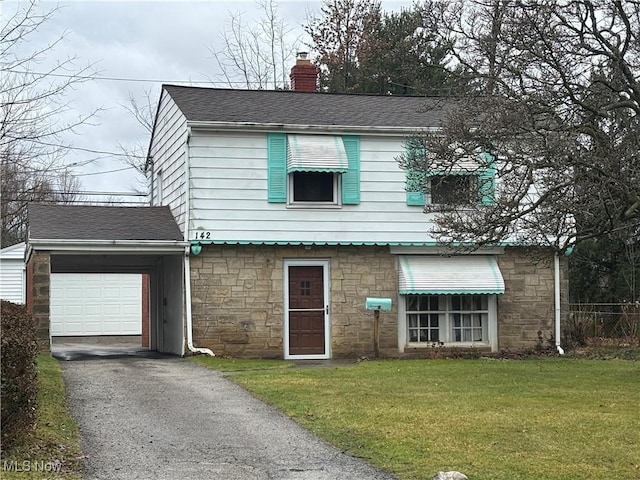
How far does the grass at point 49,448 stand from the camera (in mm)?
7160

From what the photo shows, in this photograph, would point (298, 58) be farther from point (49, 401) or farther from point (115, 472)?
point (115, 472)

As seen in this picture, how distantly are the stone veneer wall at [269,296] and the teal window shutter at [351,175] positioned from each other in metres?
1.08

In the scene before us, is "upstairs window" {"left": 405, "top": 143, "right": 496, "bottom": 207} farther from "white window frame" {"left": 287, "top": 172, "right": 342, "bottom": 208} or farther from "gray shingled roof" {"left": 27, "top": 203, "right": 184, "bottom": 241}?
"gray shingled roof" {"left": 27, "top": 203, "right": 184, "bottom": 241}

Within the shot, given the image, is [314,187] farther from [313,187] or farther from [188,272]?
[188,272]

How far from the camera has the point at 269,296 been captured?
19094mm

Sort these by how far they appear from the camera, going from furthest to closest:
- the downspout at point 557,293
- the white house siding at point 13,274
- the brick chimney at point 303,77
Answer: the white house siding at point 13,274
the brick chimney at point 303,77
the downspout at point 557,293

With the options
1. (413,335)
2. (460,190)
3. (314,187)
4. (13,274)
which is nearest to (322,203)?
(314,187)

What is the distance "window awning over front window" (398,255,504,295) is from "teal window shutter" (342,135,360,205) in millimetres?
1742

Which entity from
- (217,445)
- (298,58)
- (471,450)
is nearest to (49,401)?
(217,445)

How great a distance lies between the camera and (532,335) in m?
20.4

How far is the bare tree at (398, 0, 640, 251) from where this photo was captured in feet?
41.4

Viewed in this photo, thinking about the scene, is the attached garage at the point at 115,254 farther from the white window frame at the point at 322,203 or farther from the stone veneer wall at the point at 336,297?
the white window frame at the point at 322,203

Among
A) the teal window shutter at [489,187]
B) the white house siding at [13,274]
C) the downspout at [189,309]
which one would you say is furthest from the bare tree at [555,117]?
the white house siding at [13,274]

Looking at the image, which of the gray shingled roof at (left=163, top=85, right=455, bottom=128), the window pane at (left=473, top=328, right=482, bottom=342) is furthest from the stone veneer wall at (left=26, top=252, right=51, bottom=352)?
the window pane at (left=473, top=328, right=482, bottom=342)
